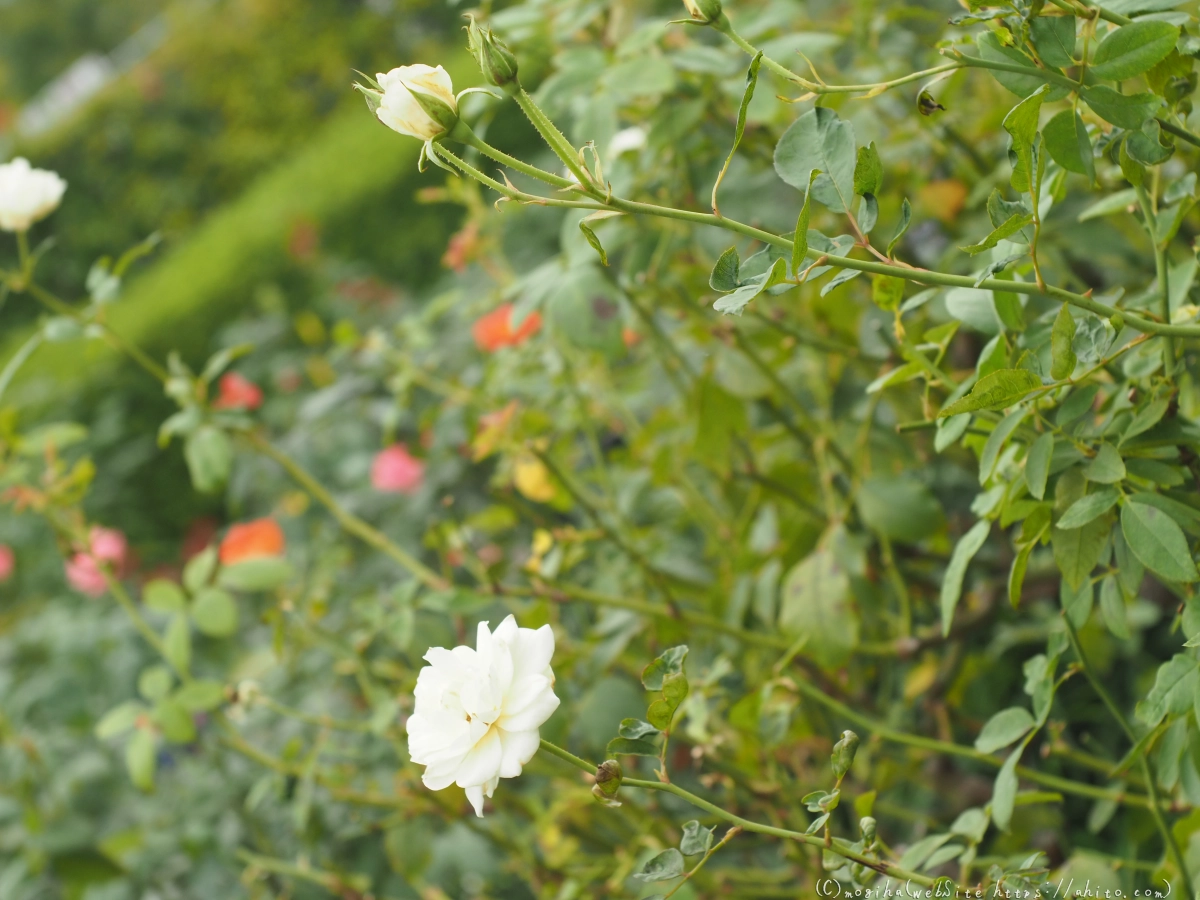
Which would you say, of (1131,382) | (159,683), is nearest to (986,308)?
(1131,382)

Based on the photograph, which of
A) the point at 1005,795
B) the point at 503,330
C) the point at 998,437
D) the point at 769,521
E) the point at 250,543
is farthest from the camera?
the point at 250,543

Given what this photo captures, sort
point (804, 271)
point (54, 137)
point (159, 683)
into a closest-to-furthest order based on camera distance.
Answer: point (804, 271)
point (159, 683)
point (54, 137)

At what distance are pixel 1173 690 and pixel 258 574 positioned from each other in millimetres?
843

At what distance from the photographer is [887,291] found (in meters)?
0.60

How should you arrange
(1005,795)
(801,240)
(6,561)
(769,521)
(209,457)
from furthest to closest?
(6,561) < (769,521) < (209,457) < (1005,795) < (801,240)

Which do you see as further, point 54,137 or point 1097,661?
point 54,137

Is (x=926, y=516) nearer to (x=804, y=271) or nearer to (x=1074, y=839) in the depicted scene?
(x=1074, y=839)

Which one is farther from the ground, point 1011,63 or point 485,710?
point 1011,63

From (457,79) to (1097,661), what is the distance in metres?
4.89

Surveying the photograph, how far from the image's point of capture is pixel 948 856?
65cm

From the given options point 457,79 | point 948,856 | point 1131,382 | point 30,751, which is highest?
point 1131,382

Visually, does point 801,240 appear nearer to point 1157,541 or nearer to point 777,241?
point 777,241

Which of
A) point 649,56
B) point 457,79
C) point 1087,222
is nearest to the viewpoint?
point 649,56

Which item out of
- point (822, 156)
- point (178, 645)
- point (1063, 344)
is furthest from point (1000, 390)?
point (178, 645)
